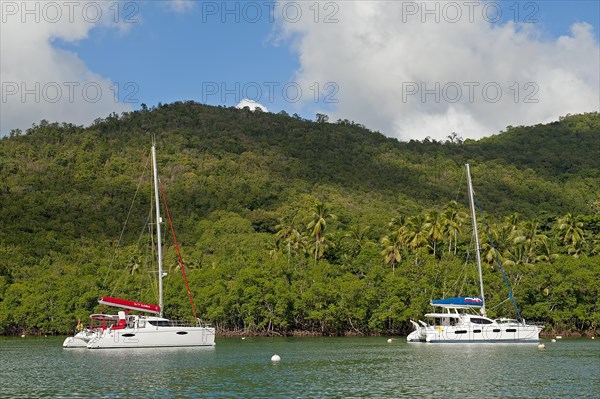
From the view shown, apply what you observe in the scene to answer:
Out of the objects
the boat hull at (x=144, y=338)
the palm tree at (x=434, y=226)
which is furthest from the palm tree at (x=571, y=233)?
the boat hull at (x=144, y=338)

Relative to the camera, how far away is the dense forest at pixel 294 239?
82312 mm

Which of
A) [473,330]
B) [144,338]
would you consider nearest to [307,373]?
[144,338]

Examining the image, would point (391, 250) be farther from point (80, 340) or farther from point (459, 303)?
point (80, 340)

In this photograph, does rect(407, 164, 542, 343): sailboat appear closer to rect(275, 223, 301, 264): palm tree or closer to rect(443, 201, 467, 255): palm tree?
rect(443, 201, 467, 255): palm tree

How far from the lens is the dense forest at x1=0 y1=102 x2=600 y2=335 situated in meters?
82.3

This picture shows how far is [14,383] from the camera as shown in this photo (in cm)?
3719

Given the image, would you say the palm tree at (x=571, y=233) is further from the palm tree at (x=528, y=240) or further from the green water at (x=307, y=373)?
the green water at (x=307, y=373)

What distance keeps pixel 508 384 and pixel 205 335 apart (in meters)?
30.3

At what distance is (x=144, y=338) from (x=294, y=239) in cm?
4960

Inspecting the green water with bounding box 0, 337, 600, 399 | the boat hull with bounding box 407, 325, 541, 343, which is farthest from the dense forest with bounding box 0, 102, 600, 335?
the green water with bounding box 0, 337, 600, 399

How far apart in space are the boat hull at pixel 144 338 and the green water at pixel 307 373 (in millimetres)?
1695

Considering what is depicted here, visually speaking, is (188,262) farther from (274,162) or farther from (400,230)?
(274,162)

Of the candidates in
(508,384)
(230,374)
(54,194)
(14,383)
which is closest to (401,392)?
(508,384)

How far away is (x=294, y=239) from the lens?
105 metres
